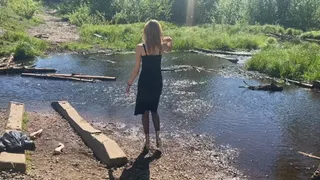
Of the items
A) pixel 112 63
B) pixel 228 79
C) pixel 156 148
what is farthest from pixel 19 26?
pixel 156 148

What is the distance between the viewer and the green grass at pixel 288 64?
66.6 ft

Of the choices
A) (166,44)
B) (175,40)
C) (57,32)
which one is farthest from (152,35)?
(57,32)

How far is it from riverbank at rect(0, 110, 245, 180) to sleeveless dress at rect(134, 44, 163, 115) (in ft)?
3.92

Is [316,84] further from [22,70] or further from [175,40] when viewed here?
[175,40]

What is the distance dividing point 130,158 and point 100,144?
71 cm

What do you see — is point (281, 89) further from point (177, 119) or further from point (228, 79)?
point (177, 119)

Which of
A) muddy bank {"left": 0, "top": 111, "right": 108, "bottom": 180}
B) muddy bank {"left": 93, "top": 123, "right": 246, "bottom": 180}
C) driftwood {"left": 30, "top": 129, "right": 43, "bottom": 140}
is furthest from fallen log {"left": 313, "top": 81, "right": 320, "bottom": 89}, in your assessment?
driftwood {"left": 30, "top": 129, "right": 43, "bottom": 140}

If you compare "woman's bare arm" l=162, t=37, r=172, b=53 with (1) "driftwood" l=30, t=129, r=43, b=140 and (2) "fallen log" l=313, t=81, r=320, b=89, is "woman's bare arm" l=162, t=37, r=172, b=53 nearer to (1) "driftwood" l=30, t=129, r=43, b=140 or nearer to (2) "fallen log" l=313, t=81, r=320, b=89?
(1) "driftwood" l=30, t=129, r=43, b=140

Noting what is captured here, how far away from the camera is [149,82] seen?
8.43m

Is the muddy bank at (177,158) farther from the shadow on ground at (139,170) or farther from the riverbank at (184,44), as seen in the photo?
the riverbank at (184,44)

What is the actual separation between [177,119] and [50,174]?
564 centimetres

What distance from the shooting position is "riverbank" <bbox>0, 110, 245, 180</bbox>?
7.60 metres

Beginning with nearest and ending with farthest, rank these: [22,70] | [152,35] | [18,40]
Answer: [152,35]
[22,70]
[18,40]

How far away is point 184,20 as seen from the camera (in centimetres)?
5497
